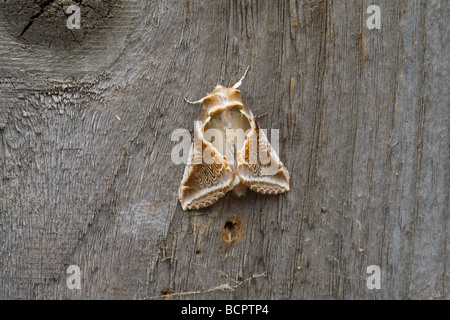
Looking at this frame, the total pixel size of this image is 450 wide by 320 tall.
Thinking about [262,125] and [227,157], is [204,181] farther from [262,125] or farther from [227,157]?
[262,125]

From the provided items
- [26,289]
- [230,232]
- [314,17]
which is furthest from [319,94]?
[26,289]

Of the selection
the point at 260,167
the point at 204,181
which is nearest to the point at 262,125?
the point at 260,167

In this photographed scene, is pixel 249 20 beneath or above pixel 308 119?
above

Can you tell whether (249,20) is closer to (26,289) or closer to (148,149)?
(148,149)
